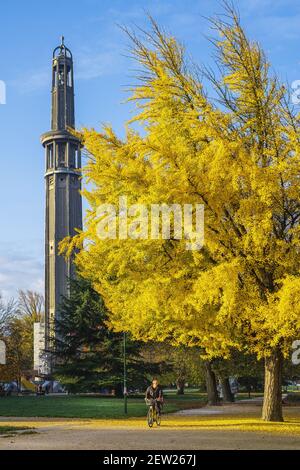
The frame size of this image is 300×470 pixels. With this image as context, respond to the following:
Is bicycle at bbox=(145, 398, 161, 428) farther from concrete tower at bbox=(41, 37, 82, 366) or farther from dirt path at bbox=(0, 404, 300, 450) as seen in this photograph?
concrete tower at bbox=(41, 37, 82, 366)

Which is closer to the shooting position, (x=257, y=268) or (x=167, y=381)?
(x=257, y=268)

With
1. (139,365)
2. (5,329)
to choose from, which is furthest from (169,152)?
(5,329)

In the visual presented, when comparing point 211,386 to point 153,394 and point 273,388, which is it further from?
point 273,388

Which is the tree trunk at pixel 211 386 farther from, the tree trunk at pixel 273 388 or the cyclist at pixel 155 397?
the tree trunk at pixel 273 388

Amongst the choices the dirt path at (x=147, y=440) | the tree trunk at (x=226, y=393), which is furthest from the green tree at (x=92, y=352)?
the dirt path at (x=147, y=440)

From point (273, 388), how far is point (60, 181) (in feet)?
280

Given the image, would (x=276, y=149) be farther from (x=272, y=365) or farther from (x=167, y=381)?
(x=167, y=381)

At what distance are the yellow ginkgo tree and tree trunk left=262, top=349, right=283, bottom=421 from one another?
1204 millimetres

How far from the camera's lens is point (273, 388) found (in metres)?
20.2

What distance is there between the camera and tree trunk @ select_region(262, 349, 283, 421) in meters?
20.2

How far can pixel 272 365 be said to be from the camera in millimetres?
20203

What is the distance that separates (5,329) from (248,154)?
47.2 metres

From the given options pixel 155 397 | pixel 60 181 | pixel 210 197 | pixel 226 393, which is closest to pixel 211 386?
pixel 226 393
